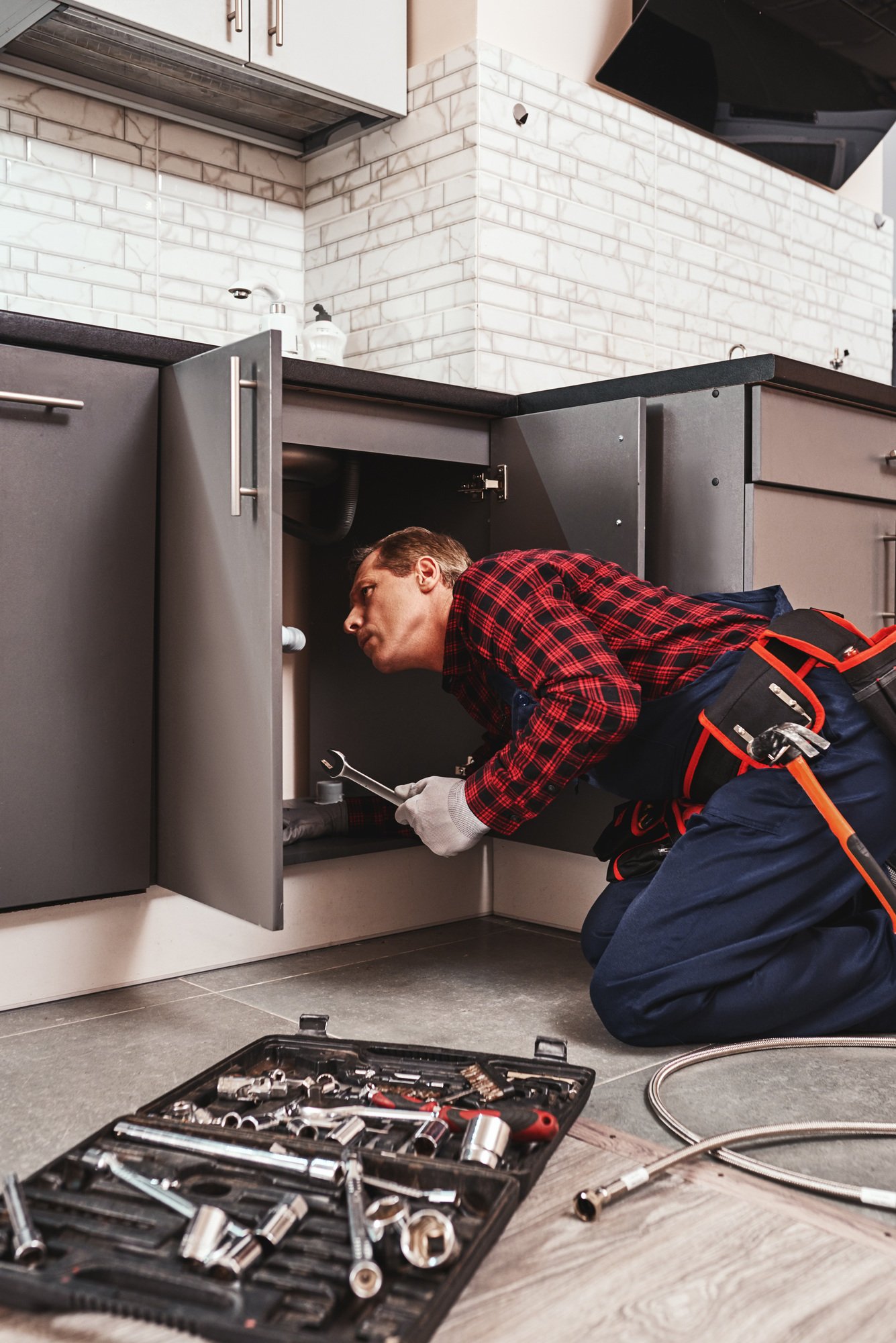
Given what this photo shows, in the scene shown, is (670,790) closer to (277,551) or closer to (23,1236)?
(277,551)

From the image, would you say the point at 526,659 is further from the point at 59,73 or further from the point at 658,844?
the point at 59,73

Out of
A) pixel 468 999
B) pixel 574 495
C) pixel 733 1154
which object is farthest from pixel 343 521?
pixel 733 1154

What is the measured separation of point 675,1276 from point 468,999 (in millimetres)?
880

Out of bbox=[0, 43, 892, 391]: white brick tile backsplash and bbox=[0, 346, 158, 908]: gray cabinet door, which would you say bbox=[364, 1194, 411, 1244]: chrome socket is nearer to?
bbox=[0, 346, 158, 908]: gray cabinet door

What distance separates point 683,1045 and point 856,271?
2.84 metres

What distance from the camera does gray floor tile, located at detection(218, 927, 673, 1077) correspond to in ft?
5.56

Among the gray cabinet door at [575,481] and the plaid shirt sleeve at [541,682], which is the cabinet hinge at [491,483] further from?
the plaid shirt sleeve at [541,682]

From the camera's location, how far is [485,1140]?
117 centimetres

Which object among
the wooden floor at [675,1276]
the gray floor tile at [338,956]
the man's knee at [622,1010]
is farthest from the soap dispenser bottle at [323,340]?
the wooden floor at [675,1276]

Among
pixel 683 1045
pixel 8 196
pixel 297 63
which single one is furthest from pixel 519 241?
pixel 683 1045

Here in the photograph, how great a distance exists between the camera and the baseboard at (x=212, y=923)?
1.84 meters

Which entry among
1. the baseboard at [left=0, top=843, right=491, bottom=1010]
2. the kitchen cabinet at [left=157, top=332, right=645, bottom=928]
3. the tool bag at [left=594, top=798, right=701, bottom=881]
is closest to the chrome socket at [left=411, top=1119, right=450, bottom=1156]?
the kitchen cabinet at [left=157, top=332, right=645, bottom=928]

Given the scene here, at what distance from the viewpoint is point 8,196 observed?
7.96 ft

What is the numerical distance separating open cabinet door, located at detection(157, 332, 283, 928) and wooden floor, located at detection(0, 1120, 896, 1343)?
639 millimetres
